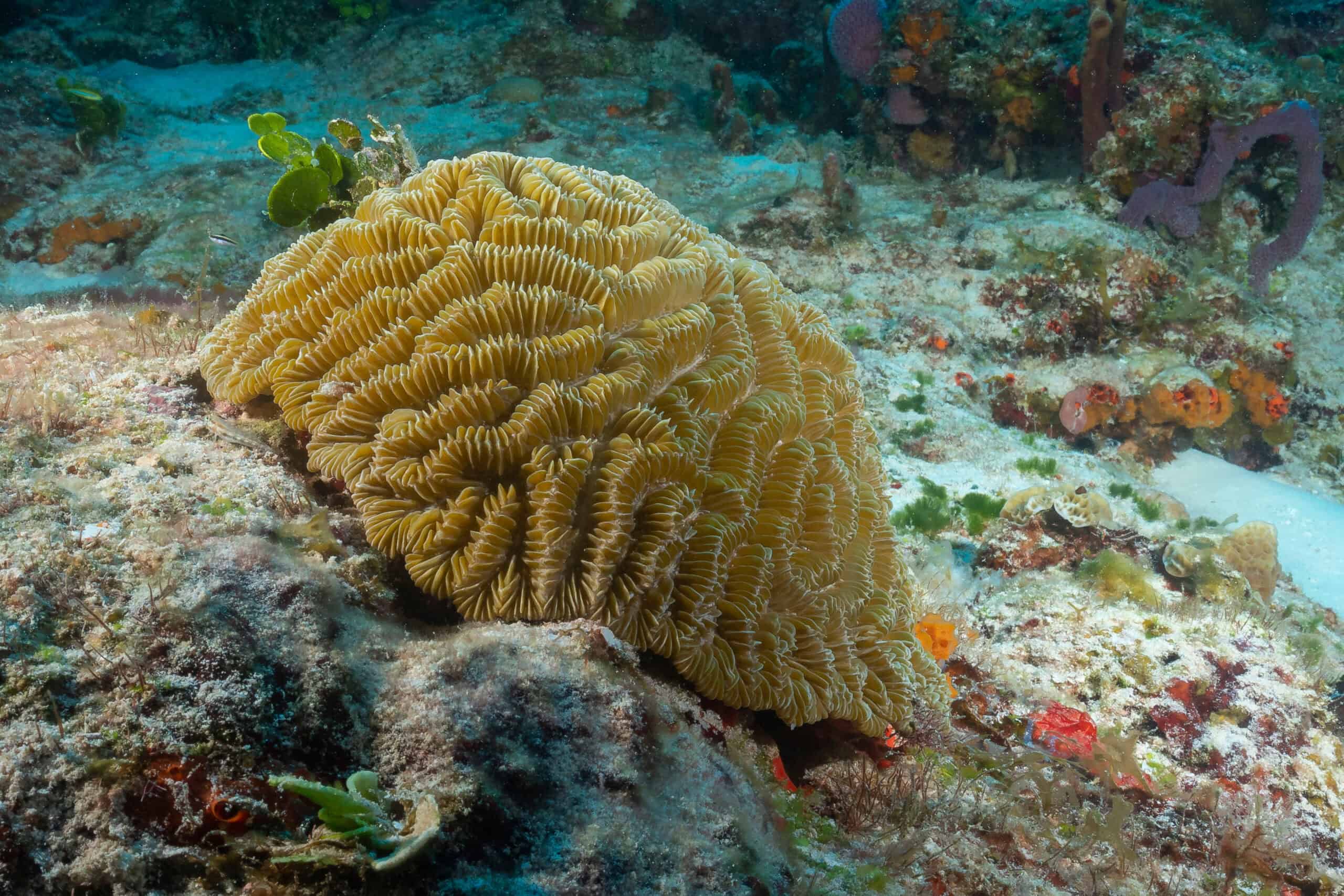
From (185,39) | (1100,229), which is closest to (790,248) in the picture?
(1100,229)

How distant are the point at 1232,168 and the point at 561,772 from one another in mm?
11144

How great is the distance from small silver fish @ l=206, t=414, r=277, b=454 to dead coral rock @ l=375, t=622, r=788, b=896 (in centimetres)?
108

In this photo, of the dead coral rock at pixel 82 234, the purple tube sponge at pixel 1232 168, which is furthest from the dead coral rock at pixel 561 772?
the dead coral rock at pixel 82 234

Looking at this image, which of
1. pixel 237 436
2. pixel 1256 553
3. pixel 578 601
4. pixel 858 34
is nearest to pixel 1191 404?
pixel 1256 553

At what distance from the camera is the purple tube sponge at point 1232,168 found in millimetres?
8227

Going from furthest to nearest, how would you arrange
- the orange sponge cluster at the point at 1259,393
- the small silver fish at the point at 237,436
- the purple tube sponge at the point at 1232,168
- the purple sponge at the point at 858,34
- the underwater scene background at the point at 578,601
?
the purple sponge at the point at 858,34 → the purple tube sponge at the point at 1232,168 → the orange sponge cluster at the point at 1259,393 → the small silver fish at the point at 237,436 → the underwater scene background at the point at 578,601

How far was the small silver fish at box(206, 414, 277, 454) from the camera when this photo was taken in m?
2.43

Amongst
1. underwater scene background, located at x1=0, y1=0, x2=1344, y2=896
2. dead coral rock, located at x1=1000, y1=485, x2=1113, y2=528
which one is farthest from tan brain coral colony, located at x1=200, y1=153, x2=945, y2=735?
dead coral rock, located at x1=1000, y1=485, x2=1113, y2=528

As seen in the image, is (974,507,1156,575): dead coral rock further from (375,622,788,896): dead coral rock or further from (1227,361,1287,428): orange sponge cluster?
(1227,361,1287,428): orange sponge cluster

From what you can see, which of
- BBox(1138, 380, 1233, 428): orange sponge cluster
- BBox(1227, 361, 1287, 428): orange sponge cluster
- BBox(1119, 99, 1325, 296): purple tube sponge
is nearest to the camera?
BBox(1138, 380, 1233, 428): orange sponge cluster

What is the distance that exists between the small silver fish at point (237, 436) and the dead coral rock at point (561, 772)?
1076mm

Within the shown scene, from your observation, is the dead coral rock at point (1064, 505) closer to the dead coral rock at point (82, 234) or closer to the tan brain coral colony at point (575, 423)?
the tan brain coral colony at point (575, 423)

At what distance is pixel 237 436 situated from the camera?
2.43 metres

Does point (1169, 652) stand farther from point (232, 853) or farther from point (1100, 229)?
point (1100, 229)
